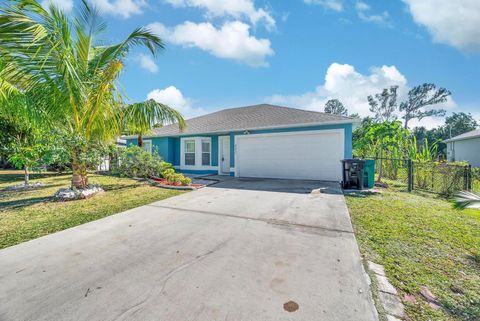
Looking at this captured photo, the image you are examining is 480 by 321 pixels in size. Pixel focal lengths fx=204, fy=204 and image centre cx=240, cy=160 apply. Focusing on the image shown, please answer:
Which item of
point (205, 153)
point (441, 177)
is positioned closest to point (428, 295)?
point (441, 177)

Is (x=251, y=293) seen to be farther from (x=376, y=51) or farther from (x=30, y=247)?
(x=376, y=51)

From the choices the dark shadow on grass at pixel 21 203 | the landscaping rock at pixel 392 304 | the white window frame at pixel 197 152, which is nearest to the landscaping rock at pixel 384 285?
the landscaping rock at pixel 392 304

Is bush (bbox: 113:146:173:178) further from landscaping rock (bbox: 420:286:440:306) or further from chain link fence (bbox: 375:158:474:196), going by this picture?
chain link fence (bbox: 375:158:474:196)

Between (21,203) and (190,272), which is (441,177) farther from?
(21,203)

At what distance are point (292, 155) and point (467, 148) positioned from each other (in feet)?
72.2

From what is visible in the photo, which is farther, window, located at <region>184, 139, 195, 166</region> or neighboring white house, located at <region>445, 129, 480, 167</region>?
neighboring white house, located at <region>445, 129, 480, 167</region>

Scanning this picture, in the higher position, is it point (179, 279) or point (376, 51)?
point (376, 51)

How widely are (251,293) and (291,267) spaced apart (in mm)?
738

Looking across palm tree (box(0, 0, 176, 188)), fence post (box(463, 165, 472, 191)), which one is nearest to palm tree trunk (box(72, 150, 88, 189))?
palm tree (box(0, 0, 176, 188))

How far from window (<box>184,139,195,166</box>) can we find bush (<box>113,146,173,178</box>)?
3112 mm

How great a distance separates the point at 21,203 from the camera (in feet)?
20.1

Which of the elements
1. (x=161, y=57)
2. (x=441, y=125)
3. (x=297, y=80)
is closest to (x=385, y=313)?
(x=161, y=57)

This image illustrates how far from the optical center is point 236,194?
7.24 metres

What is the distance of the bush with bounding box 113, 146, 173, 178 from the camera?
986 centimetres
